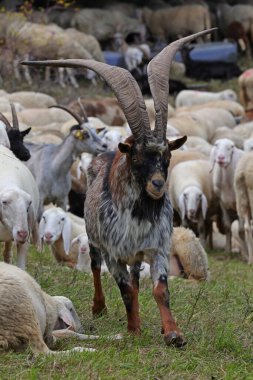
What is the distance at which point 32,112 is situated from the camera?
830 inches

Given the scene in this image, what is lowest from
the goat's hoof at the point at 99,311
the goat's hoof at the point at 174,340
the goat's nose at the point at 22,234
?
the goat's hoof at the point at 99,311

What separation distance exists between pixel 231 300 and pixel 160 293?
6.88ft

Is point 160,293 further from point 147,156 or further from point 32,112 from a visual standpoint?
point 32,112

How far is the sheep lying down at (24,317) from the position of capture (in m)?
5.59

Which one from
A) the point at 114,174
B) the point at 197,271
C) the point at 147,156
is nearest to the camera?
the point at 147,156

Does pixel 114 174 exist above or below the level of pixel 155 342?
above

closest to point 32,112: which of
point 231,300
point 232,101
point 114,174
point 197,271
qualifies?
point 232,101

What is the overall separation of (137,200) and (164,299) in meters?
0.64

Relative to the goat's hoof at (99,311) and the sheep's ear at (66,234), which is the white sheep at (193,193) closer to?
the sheep's ear at (66,234)

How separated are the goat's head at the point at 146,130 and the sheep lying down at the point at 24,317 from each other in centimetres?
95

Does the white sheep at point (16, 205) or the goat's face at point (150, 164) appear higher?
the goat's face at point (150, 164)

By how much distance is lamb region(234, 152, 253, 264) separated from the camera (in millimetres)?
12945

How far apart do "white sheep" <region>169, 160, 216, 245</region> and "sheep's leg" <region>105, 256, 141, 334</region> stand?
23.1 ft

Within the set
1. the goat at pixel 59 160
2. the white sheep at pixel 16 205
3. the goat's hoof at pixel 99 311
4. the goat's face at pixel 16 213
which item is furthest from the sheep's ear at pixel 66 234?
the goat at pixel 59 160
